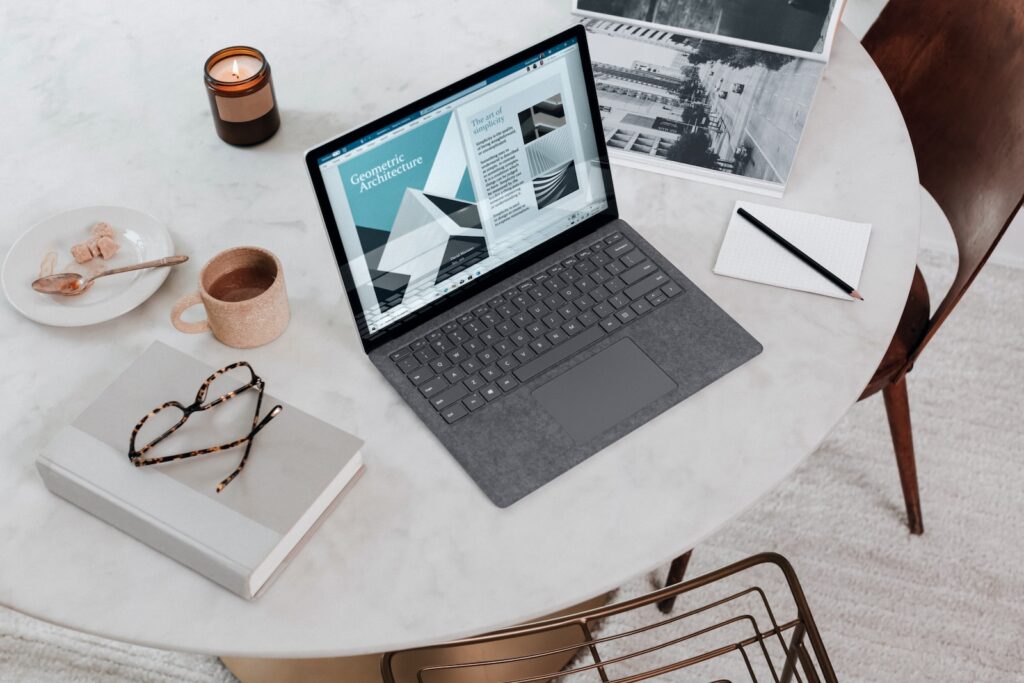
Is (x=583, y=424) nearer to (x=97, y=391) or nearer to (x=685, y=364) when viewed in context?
(x=685, y=364)

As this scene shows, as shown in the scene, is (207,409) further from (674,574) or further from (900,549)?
(900,549)

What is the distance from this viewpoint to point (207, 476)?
959mm

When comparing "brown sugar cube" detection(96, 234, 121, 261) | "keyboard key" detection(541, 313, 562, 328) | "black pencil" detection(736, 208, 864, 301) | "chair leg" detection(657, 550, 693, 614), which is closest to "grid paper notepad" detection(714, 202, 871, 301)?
"black pencil" detection(736, 208, 864, 301)

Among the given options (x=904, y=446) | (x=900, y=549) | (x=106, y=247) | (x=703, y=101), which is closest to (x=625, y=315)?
(x=703, y=101)

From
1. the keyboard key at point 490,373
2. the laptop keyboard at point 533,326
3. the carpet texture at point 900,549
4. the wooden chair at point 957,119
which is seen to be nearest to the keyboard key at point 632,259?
the laptop keyboard at point 533,326

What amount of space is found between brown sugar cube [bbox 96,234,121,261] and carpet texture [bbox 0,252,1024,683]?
2.75ft

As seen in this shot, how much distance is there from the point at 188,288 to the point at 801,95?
0.85 m

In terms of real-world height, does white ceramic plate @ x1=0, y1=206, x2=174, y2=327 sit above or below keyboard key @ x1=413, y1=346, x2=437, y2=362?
above

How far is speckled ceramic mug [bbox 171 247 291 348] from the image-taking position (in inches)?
41.8

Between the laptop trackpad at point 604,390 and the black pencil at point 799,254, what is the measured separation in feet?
0.85

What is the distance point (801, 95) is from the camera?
4.42 feet

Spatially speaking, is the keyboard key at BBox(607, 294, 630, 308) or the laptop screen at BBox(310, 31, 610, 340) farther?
the keyboard key at BBox(607, 294, 630, 308)

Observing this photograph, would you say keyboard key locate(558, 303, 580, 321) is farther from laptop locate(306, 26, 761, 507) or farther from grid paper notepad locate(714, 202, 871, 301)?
grid paper notepad locate(714, 202, 871, 301)

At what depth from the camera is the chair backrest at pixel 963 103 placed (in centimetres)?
144
